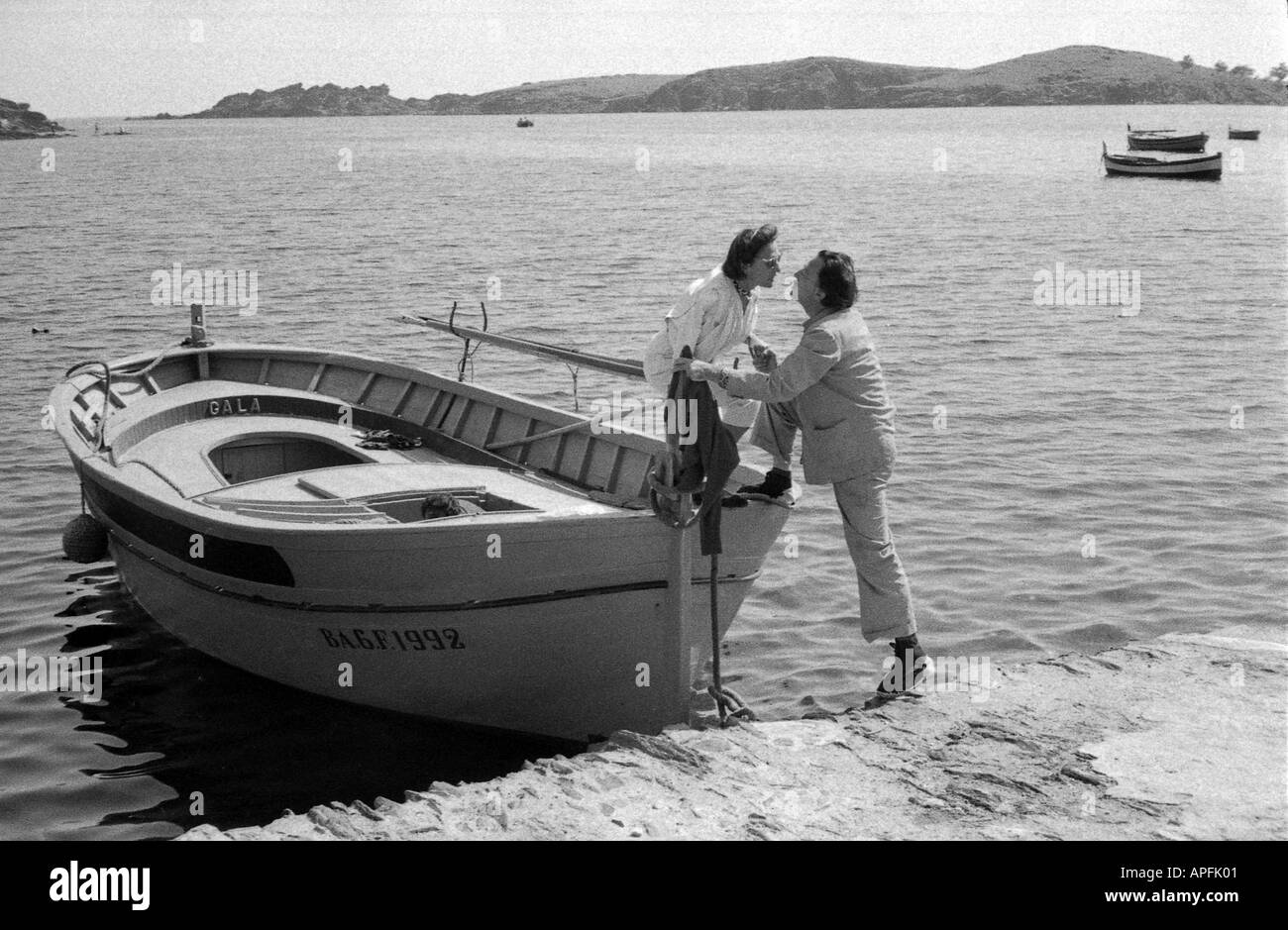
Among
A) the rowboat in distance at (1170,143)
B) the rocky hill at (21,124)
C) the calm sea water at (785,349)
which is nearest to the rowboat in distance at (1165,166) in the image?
the calm sea water at (785,349)

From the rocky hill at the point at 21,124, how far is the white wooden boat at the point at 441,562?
452 ft

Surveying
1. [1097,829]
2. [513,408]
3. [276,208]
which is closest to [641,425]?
[513,408]

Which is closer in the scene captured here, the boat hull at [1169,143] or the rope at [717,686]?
the rope at [717,686]

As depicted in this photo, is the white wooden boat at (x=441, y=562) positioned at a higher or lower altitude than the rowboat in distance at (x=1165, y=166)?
lower

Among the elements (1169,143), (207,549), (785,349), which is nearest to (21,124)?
(1169,143)

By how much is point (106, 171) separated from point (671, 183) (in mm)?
41813

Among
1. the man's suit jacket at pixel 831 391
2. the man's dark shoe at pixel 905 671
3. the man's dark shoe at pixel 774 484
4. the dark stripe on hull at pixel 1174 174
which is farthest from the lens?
the dark stripe on hull at pixel 1174 174

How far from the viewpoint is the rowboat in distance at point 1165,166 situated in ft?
207

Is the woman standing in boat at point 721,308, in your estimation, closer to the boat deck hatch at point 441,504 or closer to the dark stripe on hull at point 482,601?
the dark stripe on hull at point 482,601

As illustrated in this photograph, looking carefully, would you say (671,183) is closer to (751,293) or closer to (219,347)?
(219,347)

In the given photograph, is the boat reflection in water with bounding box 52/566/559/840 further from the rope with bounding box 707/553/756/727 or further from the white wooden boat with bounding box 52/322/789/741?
the rope with bounding box 707/553/756/727

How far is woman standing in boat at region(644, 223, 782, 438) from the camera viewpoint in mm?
7363

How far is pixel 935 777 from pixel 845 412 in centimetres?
205

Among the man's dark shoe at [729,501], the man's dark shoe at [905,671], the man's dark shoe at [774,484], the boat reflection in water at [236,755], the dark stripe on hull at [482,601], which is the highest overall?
the man's dark shoe at [774,484]
